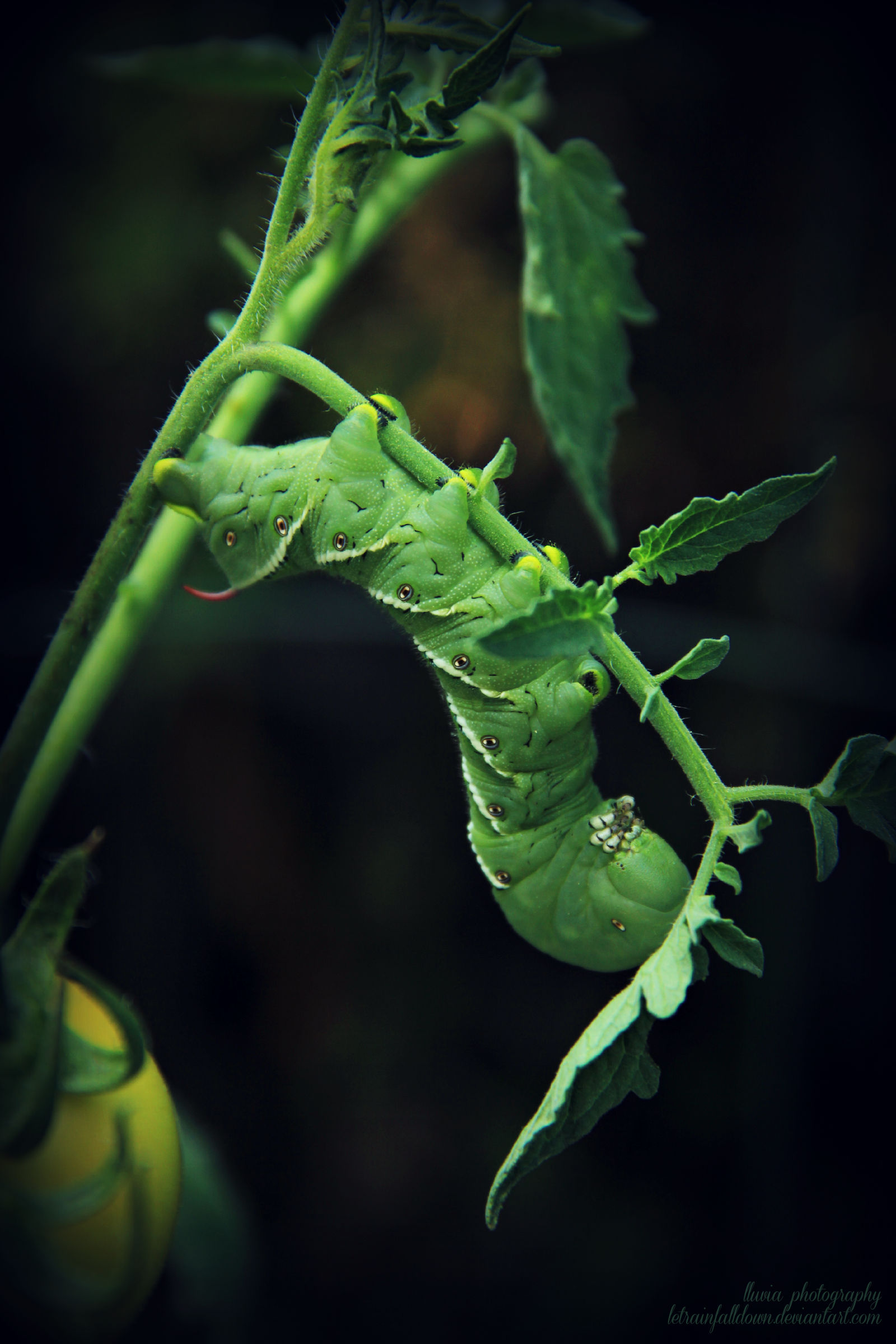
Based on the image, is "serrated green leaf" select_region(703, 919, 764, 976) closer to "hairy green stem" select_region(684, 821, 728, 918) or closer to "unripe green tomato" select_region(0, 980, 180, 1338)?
"hairy green stem" select_region(684, 821, 728, 918)

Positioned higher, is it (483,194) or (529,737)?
(483,194)

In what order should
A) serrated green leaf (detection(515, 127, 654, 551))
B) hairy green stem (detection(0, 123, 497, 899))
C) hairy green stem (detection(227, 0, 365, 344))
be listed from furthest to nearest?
serrated green leaf (detection(515, 127, 654, 551))
hairy green stem (detection(0, 123, 497, 899))
hairy green stem (detection(227, 0, 365, 344))

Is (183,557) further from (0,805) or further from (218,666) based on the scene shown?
(218,666)

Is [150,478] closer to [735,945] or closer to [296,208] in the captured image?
[296,208]

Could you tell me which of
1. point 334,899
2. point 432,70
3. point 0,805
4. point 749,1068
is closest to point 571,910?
point 0,805

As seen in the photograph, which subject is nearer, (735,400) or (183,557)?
(183,557)

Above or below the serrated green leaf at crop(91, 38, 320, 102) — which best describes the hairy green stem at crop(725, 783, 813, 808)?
below

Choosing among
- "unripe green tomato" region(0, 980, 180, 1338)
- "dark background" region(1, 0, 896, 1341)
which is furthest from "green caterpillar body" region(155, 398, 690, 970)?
"dark background" region(1, 0, 896, 1341)
